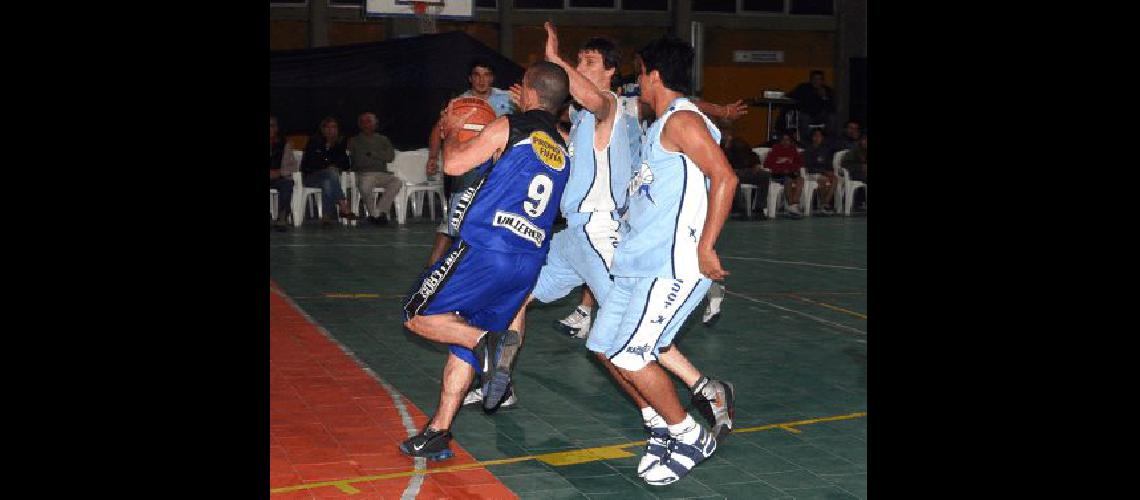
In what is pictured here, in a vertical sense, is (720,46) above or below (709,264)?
above

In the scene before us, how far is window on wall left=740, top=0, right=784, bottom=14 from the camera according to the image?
32406 mm

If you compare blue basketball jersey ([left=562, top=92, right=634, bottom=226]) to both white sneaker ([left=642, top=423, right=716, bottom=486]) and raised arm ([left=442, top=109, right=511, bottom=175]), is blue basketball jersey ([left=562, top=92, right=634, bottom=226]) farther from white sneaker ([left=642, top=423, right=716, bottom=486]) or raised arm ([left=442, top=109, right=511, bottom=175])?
white sneaker ([left=642, top=423, right=716, bottom=486])

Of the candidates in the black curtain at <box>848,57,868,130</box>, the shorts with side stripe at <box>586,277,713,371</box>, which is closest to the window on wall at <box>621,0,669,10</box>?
the black curtain at <box>848,57,868,130</box>

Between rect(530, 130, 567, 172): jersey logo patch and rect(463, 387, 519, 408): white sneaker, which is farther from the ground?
rect(530, 130, 567, 172): jersey logo patch

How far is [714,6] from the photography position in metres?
32.1

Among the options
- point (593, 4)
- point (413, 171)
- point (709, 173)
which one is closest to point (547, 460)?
point (709, 173)

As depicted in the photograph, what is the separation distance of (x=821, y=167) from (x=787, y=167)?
123cm

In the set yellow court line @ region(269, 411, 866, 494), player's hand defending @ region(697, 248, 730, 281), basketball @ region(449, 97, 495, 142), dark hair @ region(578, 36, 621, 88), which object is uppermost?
dark hair @ region(578, 36, 621, 88)

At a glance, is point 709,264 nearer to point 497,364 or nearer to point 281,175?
point 497,364

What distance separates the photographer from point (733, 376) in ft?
27.0

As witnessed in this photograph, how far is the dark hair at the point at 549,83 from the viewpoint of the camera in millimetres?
6094

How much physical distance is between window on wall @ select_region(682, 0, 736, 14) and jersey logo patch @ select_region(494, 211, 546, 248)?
86.9 feet

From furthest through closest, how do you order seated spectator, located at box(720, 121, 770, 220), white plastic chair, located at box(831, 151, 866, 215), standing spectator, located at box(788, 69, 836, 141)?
standing spectator, located at box(788, 69, 836, 141), white plastic chair, located at box(831, 151, 866, 215), seated spectator, located at box(720, 121, 770, 220)
